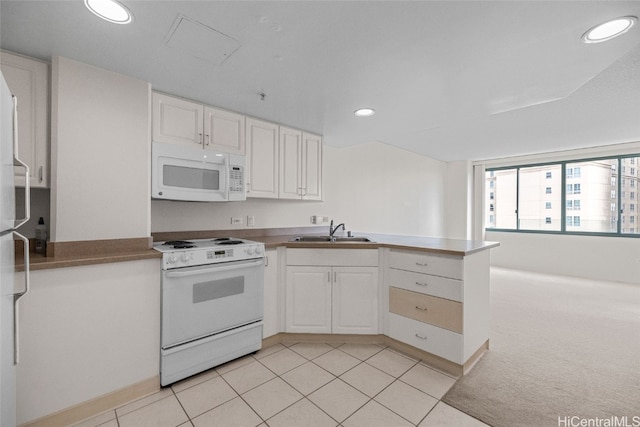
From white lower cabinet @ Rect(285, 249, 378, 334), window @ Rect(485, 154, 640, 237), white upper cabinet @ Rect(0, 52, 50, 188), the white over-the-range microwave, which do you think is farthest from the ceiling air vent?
window @ Rect(485, 154, 640, 237)

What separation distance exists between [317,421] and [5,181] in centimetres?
180

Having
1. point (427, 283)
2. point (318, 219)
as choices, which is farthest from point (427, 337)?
point (318, 219)

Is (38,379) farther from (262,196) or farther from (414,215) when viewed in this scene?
(414,215)

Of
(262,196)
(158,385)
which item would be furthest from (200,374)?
(262,196)

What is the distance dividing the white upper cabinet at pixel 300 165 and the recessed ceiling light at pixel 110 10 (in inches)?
65.6

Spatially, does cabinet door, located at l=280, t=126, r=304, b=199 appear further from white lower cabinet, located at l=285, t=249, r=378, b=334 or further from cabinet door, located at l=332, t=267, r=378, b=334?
cabinet door, located at l=332, t=267, r=378, b=334

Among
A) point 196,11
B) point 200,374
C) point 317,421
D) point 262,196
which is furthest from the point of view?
point 262,196

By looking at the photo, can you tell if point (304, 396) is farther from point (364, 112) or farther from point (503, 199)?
point (503, 199)

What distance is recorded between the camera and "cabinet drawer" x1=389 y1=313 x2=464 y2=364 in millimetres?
2062

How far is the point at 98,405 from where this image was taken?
1.65m

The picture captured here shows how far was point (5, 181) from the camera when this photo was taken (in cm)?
97

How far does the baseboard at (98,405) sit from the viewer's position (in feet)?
4.96

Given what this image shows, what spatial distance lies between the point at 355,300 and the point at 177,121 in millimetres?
2151

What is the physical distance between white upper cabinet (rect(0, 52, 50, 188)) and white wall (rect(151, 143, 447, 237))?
0.80 meters
